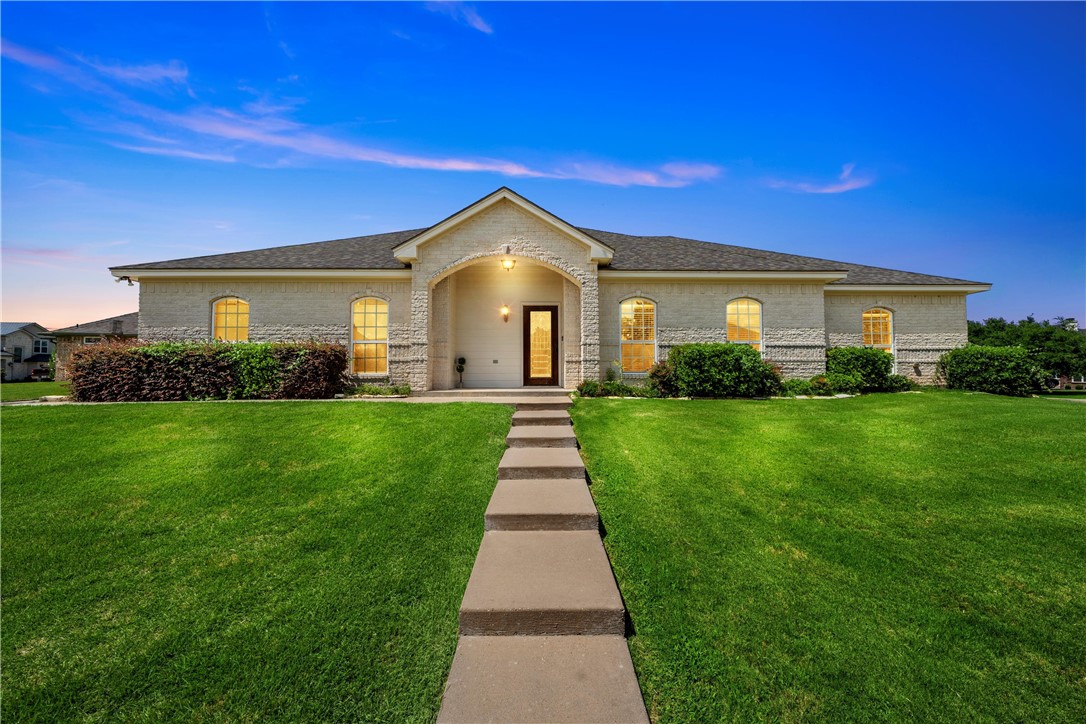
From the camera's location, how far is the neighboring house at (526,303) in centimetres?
1130

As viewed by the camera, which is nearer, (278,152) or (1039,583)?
(1039,583)

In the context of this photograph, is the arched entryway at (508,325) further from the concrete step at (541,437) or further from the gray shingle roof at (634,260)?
the concrete step at (541,437)

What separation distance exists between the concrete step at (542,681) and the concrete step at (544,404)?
18.5 feet

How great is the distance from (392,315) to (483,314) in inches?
108

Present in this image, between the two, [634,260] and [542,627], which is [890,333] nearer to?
[634,260]

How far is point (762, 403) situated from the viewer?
9.55 metres

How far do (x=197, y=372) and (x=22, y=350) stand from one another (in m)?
56.0

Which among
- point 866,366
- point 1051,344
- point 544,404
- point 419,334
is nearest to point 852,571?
point 544,404

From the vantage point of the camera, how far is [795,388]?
11484 millimetres

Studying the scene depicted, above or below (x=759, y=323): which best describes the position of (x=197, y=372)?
below

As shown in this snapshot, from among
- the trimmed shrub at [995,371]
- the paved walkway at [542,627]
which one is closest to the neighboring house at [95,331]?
the paved walkway at [542,627]

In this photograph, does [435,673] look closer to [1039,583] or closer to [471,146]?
[1039,583]

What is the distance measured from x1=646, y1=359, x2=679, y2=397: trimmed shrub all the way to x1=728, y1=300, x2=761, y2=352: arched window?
300 cm

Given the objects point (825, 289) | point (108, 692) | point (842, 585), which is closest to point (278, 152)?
point (108, 692)
